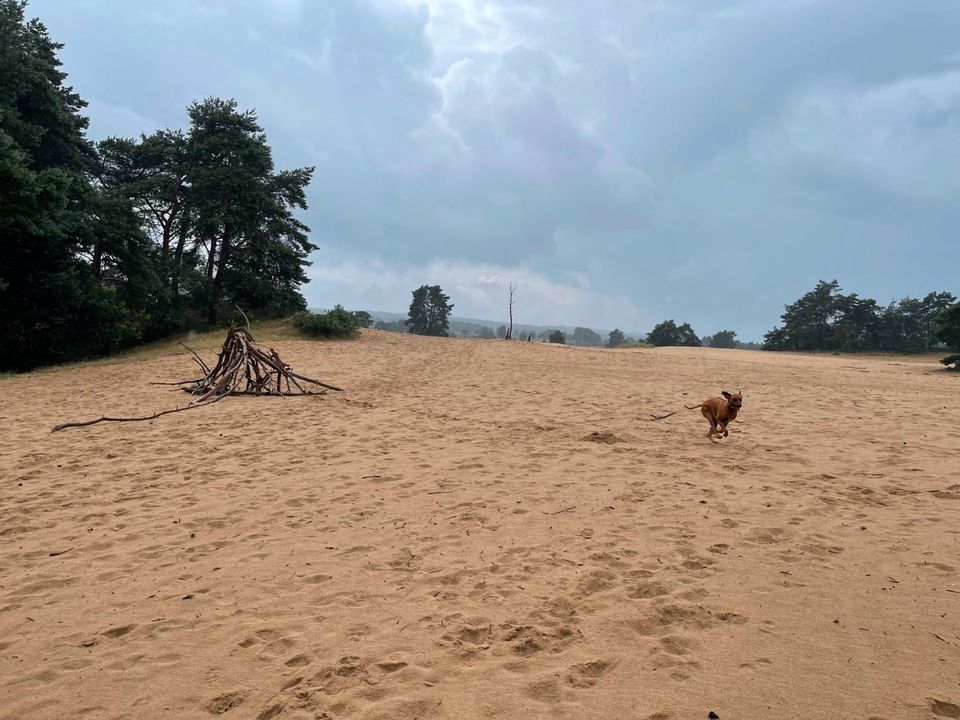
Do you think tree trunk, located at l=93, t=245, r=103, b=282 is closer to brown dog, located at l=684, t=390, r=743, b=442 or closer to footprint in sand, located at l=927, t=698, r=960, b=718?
brown dog, located at l=684, t=390, r=743, b=442

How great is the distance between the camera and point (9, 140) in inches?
568

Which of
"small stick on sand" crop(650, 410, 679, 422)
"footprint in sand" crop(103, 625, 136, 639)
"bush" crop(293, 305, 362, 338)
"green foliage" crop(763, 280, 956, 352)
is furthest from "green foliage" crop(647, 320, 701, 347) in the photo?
"footprint in sand" crop(103, 625, 136, 639)

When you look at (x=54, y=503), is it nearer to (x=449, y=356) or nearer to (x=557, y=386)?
(x=557, y=386)

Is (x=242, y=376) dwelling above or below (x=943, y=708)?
above

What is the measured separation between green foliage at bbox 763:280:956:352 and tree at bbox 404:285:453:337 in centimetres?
3670

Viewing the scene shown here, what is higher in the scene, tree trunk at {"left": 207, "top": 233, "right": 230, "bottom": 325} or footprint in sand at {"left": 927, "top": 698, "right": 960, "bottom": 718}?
tree trunk at {"left": 207, "top": 233, "right": 230, "bottom": 325}

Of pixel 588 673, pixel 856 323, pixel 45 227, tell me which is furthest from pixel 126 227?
pixel 856 323

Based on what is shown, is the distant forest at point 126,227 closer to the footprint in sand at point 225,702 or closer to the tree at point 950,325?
the tree at point 950,325

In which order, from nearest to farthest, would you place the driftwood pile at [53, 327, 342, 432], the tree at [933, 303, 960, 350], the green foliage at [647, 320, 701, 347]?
the driftwood pile at [53, 327, 342, 432] < the tree at [933, 303, 960, 350] < the green foliage at [647, 320, 701, 347]

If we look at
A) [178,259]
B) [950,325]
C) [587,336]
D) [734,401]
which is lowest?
[734,401]

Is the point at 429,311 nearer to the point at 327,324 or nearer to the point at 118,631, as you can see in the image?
the point at 327,324

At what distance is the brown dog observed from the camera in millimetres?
7199

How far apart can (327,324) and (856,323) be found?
44.9m

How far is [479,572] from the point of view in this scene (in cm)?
363
